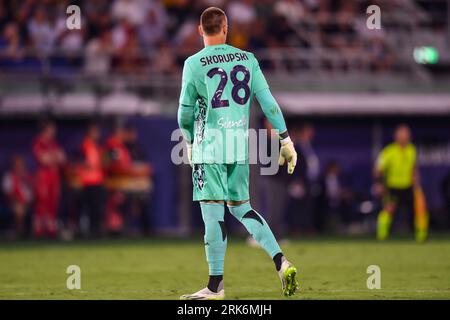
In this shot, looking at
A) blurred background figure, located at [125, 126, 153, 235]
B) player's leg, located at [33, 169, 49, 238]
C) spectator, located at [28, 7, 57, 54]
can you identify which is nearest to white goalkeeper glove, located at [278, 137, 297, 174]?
blurred background figure, located at [125, 126, 153, 235]

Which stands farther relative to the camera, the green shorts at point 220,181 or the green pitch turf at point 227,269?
the green pitch turf at point 227,269

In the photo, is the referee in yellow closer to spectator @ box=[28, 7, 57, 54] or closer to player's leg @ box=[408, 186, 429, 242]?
player's leg @ box=[408, 186, 429, 242]

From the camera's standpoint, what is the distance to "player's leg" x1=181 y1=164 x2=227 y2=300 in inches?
363

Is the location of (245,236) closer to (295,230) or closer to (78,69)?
(295,230)

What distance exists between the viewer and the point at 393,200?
19.0 meters

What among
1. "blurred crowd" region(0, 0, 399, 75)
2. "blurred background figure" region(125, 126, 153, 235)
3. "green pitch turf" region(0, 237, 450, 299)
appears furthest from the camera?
"blurred crowd" region(0, 0, 399, 75)

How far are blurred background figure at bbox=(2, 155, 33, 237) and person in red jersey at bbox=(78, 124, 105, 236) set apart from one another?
148 cm

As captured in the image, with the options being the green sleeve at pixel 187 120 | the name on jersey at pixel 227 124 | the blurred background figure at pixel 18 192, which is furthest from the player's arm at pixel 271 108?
the blurred background figure at pixel 18 192

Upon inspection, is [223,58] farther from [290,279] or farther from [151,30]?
[151,30]

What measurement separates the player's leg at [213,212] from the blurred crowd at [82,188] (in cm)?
1061

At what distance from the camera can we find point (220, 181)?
9.24 metres

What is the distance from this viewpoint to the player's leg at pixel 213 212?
9211mm

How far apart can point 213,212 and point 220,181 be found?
0.90 ft

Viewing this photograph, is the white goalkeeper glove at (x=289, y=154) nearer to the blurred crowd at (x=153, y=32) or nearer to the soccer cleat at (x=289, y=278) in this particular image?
the soccer cleat at (x=289, y=278)
